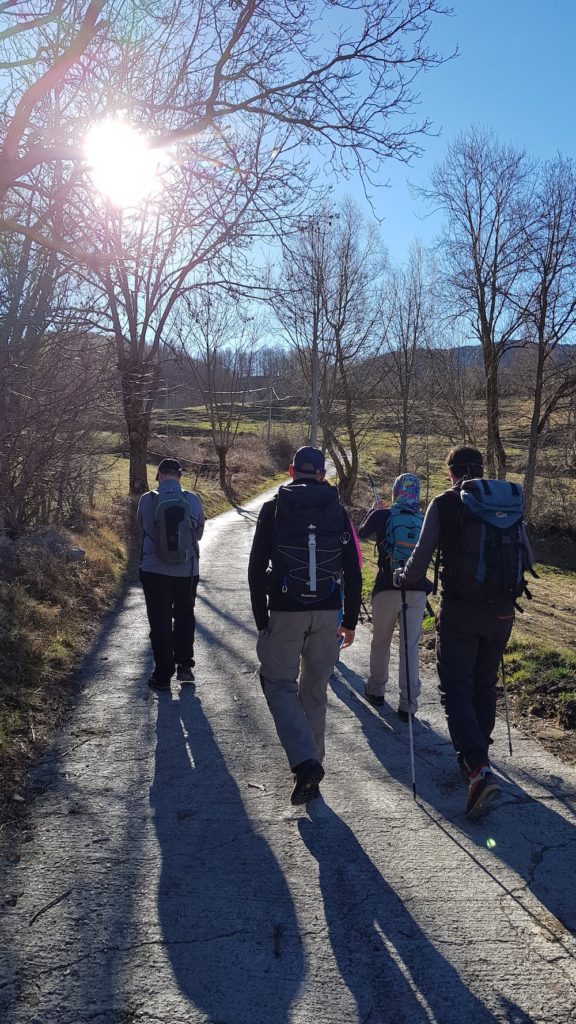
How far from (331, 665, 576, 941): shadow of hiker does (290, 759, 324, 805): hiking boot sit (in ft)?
2.16

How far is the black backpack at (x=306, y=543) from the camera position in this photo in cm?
415

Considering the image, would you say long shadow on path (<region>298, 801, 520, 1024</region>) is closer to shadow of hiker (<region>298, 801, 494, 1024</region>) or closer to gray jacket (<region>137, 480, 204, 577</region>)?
shadow of hiker (<region>298, 801, 494, 1024</region>)

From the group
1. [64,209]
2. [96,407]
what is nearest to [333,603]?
[64,209]

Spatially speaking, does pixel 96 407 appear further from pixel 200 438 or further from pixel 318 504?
pixel 200 438

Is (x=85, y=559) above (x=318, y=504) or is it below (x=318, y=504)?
below

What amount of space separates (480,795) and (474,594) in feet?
3.67

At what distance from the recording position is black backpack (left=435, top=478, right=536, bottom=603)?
4070mm

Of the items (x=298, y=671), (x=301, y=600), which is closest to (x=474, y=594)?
(x=301, y=600)

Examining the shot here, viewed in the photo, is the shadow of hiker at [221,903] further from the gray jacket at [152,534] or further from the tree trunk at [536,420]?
the tree trunk at [536,420]

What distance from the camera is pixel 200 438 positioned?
52.8m

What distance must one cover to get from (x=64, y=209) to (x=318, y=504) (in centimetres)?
408

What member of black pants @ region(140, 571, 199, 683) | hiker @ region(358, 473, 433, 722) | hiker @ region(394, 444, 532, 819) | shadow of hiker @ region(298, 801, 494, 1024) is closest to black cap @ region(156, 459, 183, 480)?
black pants @ region(140, 571, 199, 683)

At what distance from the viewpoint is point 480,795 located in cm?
389

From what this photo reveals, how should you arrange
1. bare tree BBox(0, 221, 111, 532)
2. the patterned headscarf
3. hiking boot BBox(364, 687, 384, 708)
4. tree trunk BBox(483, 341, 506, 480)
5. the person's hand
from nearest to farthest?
the person's hand
the patterned headscarf
hiking boot BBox(364, 687, 384, 708)
bare tree BBox(0, 221, 111, 532)
tree trunk BBox(483, 341, 506, 480)
